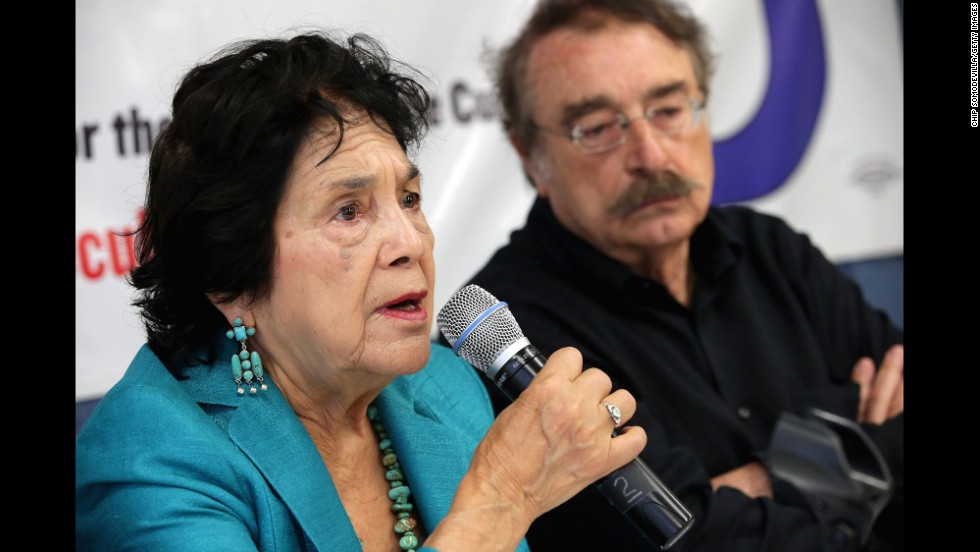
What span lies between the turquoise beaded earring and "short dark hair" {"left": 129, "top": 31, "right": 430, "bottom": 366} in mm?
64

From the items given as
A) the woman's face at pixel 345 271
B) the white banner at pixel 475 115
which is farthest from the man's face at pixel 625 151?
the woman's face at pixel 345 271

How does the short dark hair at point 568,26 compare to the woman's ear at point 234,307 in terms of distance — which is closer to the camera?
the woman's ear at point 234,307

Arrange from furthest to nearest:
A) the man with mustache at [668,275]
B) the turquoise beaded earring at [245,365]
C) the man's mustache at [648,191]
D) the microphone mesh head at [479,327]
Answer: the man's mustache at [648,191] → the man with mustache at [668,275] → the turquoise beaded earring at [245,365] → the microphone mesh head at [479,327]

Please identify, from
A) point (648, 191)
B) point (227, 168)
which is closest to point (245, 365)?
point (227, 168)

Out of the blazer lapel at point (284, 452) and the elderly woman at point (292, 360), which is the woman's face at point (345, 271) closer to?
the elderly woman at point (292, 360)

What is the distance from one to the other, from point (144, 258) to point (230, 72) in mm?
413

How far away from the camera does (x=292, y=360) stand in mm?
1757

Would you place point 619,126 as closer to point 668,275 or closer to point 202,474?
point 668,275

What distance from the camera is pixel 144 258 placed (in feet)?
6.05

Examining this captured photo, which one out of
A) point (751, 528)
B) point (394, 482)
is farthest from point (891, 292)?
point (394, 482)

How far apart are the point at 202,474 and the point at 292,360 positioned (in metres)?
0.28

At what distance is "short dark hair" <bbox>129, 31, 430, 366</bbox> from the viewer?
1647mm

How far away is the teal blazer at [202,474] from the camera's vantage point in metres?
1.51

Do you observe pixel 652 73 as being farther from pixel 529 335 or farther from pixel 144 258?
pixel 144 258
